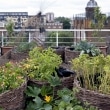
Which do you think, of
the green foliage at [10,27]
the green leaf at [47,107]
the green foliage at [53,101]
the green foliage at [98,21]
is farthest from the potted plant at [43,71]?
the green foliage at [10,27]

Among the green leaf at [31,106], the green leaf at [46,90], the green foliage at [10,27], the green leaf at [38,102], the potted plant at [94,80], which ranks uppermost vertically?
the green foliage at [10,27]

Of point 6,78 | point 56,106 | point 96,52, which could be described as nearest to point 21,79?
point 6,78

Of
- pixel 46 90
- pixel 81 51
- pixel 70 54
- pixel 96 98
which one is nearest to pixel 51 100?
pixel 46 90

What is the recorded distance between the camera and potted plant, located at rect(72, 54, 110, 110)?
2287mm

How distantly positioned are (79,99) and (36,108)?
13.8 inches

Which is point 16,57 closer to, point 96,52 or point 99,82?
point 96,52

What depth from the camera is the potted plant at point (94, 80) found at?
2.29 meters

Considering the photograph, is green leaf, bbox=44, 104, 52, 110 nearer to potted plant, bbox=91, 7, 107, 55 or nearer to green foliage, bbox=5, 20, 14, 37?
potted plant, bbox=91, 7, 107, 55

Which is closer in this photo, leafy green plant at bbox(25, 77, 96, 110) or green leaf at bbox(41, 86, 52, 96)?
leafy green plant at bbox(25, 77, 96, 110)

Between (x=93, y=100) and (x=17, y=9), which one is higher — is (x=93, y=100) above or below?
below

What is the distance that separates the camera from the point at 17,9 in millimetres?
9023

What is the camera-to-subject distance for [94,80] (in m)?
2.71

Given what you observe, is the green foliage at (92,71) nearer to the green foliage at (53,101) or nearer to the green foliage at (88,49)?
the green foliage at (53,101)

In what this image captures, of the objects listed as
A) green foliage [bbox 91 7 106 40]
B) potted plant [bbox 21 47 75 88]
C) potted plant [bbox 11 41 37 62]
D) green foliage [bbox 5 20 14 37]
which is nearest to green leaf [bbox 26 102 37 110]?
potted plant [bbox 21 47 75 88]
